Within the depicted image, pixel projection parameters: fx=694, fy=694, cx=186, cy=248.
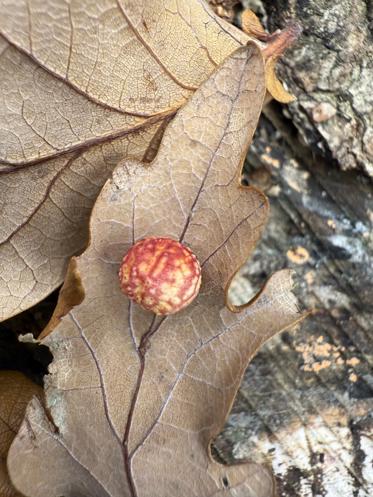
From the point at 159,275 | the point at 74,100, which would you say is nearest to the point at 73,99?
the point at 74,100

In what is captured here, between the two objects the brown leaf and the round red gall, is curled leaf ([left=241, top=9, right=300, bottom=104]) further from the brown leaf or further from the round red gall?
the brown leaf

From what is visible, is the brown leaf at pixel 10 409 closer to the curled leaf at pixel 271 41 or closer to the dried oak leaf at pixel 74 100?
the dried oak leaf at pixel 74 100

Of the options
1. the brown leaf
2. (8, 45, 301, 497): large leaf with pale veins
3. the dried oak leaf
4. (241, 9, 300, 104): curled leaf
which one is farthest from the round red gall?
(241, 9, 300, 104): curled leaf

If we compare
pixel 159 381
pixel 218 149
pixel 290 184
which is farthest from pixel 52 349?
pixel 290 184

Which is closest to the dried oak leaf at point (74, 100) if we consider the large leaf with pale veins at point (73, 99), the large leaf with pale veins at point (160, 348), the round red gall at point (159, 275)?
the large leaf with pale veins at point (73, 99)

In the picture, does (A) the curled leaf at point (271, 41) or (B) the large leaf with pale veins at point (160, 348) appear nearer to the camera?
(B) the large leaf with pale veins at point (160, 348)

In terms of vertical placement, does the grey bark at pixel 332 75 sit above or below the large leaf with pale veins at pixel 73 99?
above

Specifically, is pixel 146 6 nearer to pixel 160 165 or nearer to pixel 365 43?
pixel 160 165
